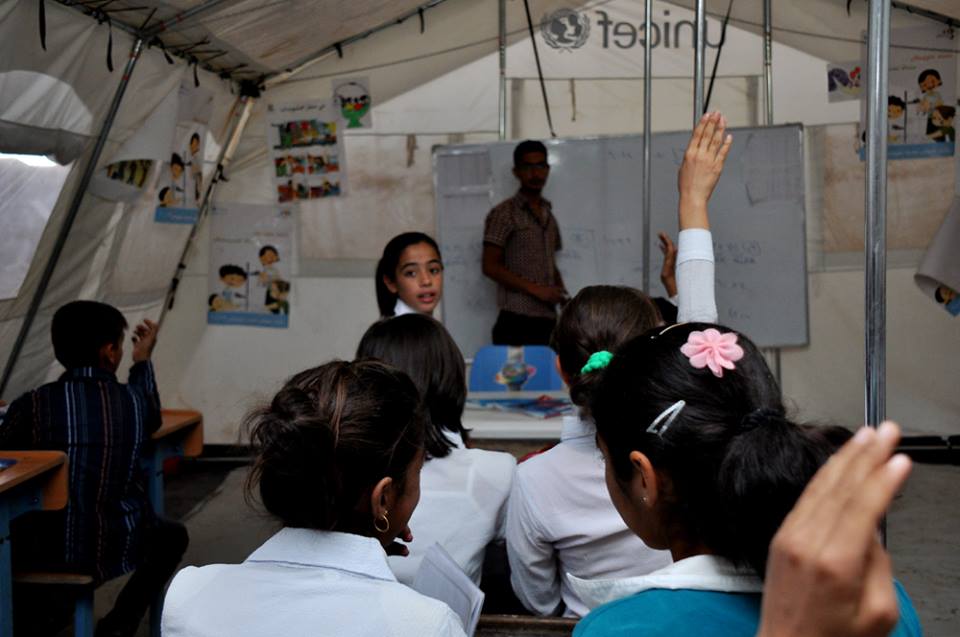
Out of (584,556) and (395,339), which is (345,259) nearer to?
Answer: (395,339)

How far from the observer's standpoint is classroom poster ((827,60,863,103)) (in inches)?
196

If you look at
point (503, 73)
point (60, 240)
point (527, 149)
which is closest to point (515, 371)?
point (527, 149)

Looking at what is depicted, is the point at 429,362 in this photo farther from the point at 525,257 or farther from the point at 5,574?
the point at 525,257

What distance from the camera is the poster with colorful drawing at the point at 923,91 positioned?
4797 millimetres

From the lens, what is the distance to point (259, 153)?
5.13 m

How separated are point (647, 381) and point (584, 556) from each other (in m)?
0.77

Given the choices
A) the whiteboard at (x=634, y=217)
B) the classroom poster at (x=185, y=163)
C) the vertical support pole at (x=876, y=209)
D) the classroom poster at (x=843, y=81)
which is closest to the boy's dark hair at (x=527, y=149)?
the whiteboard at (x=634, y=217)

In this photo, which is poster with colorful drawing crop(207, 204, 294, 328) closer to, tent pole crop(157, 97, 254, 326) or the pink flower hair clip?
tent pole crop(157, 97, 254, 326)

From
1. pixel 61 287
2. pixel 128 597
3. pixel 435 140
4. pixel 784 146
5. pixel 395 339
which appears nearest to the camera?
pixel 395 339

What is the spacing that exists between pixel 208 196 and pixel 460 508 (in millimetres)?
3697

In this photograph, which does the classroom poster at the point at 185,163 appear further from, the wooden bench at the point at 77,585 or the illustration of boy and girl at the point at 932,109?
the illustration of boy and girl at the point at 932,109

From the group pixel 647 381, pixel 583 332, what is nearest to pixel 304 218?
pixel 583 332

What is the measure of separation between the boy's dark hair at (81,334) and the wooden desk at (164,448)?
36cm

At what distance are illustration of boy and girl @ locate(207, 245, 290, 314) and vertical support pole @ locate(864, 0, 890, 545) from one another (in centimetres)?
429
